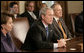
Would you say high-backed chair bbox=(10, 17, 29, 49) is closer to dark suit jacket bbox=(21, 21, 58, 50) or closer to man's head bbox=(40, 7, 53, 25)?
dark suit jacket bbox=(21, 21, 58, 50)

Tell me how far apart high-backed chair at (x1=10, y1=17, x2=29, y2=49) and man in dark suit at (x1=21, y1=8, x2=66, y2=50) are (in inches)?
4.9

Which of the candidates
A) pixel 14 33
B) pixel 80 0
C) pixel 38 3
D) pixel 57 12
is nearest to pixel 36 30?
pixel 14 33

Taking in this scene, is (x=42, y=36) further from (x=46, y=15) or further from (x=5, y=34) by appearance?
(x=5, y=34)

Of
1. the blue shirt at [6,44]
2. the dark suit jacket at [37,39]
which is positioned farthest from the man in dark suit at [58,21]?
the blue shirt at [6,44]

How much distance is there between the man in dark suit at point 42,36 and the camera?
2.22m

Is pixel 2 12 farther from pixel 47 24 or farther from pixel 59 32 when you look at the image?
pixel 59 32

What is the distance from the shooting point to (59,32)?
2861mm

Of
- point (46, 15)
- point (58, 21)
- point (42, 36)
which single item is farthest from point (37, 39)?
point (58, 21)

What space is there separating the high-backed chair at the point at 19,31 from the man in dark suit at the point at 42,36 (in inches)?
4.9

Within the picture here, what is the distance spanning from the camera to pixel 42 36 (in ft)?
7.66

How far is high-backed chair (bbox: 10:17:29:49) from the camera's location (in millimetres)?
2436

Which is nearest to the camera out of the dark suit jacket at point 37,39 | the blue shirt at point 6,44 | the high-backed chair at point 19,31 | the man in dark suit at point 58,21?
the blue shirt at point 6,44

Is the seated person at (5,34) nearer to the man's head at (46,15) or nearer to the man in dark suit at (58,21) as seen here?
the man's head at (46,15)

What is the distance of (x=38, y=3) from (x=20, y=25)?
13.2 ft
